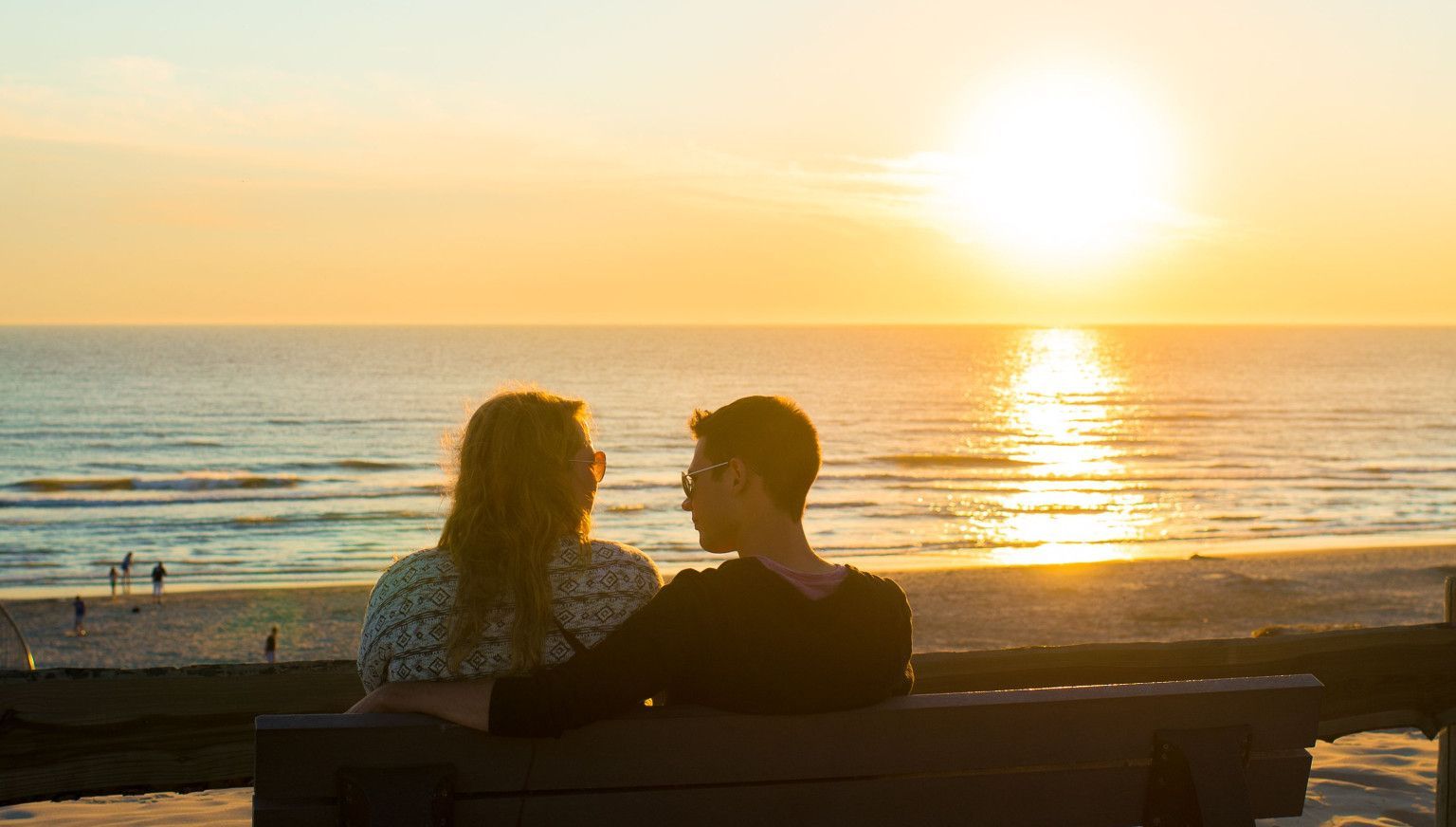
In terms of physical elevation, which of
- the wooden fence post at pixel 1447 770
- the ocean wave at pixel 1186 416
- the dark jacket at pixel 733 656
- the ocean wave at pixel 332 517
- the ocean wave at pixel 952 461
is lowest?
the ocean wave at pixel 332 517

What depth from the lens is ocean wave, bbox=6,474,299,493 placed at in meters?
37.3

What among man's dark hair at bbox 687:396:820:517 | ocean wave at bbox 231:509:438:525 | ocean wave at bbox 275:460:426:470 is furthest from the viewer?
ocean wave at bbox 275:460:426:470

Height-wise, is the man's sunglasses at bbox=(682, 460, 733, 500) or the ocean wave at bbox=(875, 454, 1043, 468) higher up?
the man's sunglasses at bbox=(682, 460, 733, 500)

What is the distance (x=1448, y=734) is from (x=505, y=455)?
3674 millimetres

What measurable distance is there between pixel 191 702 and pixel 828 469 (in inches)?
1546

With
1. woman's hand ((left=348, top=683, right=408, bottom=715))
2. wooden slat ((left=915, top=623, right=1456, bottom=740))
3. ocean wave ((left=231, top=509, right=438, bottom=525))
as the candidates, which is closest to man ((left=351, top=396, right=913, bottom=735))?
woman's hand ((left=348, top=683, right=408, bottom=715))

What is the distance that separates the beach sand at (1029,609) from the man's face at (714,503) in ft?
37.2

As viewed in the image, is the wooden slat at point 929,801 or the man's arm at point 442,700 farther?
the wooden slat at point 929,801

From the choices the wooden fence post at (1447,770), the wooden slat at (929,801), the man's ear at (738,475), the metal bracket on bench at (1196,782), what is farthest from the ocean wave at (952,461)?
the man's ear at (738,475)

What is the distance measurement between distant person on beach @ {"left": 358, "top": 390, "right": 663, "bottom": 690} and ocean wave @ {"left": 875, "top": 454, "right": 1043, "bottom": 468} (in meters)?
41.2

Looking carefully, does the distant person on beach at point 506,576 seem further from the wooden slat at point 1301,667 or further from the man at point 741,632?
the wooden slat at point 1301,667

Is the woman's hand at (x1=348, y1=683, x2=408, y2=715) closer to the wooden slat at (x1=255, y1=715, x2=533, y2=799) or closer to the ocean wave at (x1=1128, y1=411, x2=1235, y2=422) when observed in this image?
the wooden slat at (x1=255, y1=715, x2=533, y2=799)

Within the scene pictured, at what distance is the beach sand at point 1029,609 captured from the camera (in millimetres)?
16172

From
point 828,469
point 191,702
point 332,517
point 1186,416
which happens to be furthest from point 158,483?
point 1186,416
